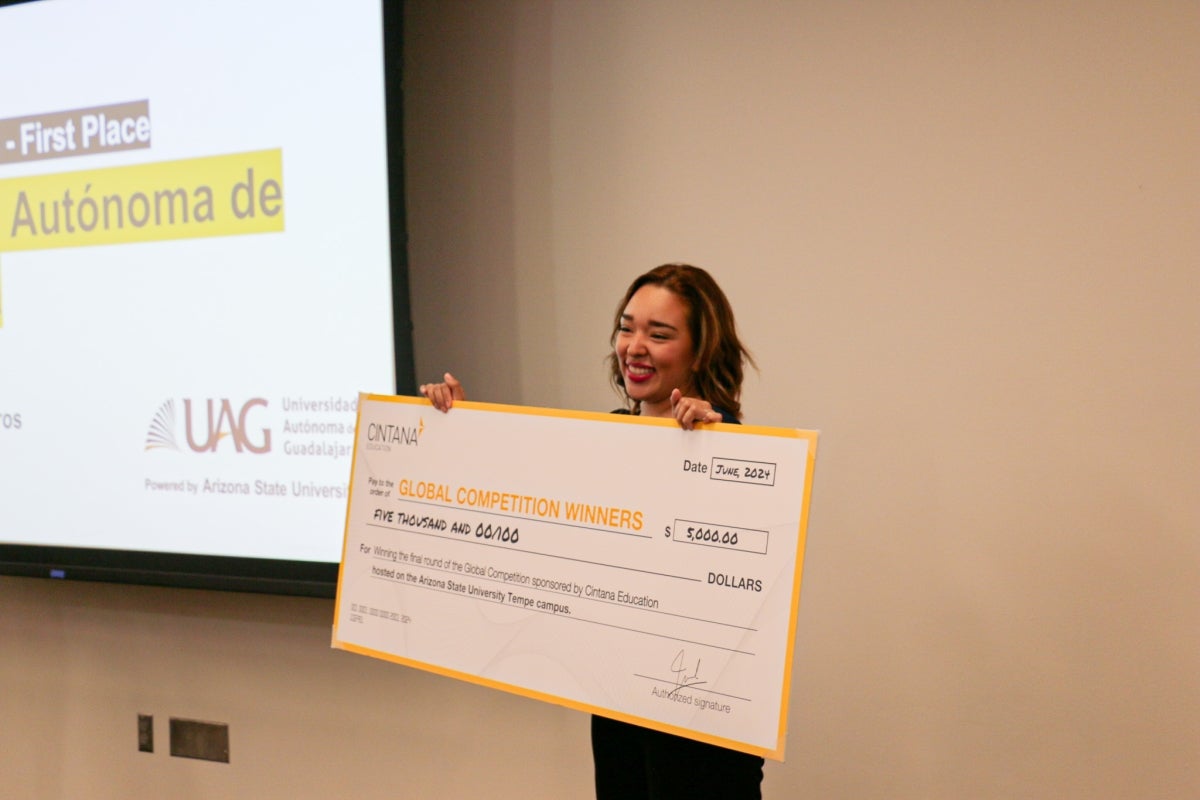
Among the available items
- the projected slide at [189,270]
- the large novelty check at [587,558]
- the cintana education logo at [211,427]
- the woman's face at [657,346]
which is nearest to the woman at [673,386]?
the woman's face at [657,346]

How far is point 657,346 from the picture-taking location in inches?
64.4

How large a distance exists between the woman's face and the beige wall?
22.2 inches

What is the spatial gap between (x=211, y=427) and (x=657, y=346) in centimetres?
130

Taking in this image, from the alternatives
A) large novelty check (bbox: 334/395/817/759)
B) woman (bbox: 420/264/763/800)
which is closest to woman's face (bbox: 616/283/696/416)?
woman (bbox: 420/264/763/800)

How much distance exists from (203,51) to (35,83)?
0.53 meters

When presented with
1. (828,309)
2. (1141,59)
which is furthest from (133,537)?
(1141,59)

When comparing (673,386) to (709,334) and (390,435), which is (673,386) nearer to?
(709,334)

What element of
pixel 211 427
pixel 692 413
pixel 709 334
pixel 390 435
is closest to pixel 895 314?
pixel 709 334

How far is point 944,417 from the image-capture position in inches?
80.6

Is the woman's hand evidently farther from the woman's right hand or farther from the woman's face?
the woman's right hand

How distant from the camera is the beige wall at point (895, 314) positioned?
192 centimetres

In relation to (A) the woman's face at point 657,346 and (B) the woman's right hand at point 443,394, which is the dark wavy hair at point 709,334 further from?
(B) the woman's right hand at point 443,394

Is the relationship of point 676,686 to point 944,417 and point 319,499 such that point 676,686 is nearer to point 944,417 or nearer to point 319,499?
point 944,417
